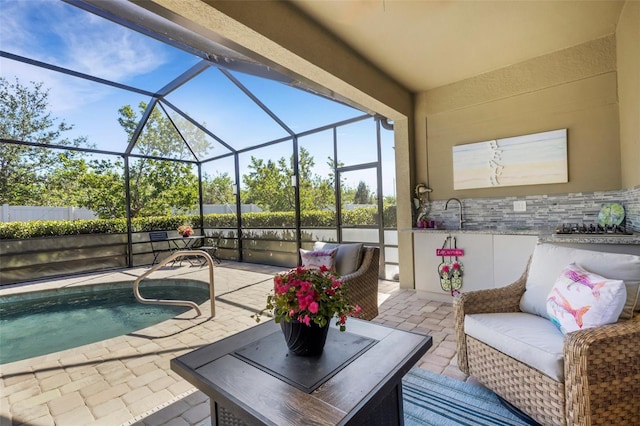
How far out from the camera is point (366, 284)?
9.52ft

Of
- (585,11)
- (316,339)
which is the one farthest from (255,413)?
(585,11)

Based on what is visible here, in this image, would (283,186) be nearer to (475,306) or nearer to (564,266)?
(475,306)

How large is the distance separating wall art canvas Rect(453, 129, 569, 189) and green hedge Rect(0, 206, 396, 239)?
52.6 inches

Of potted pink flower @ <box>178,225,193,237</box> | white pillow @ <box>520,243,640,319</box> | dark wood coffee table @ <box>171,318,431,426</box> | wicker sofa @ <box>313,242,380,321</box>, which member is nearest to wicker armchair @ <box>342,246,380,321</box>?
wicker sofa @ <box>313,242,380,321</box>

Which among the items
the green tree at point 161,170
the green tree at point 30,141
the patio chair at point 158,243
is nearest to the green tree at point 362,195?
the green tree at point 161,170

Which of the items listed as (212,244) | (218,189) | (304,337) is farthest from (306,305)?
(212,244)

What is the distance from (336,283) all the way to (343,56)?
260cm

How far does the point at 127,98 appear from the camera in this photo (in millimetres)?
6102

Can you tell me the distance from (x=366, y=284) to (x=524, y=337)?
1454 millimetres

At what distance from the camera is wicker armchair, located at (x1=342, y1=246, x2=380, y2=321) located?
8.94 feet

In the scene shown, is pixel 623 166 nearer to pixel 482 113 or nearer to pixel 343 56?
pixel 482 113

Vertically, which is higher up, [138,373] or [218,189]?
[218,189]

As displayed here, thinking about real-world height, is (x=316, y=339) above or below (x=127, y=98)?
below

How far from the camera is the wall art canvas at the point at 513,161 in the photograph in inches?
131
